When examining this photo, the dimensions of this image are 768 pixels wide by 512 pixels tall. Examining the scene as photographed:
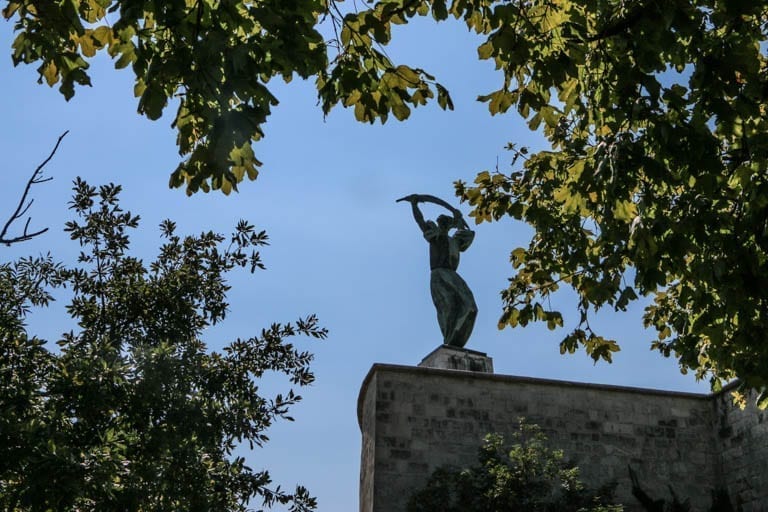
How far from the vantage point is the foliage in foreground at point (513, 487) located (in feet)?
33.0

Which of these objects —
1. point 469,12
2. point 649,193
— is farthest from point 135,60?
point 649,193

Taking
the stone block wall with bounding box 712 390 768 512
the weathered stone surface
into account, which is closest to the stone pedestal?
the weathered stone surface

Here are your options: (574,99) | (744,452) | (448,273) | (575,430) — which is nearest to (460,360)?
(448,273)

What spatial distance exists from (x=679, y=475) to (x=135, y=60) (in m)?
9.99

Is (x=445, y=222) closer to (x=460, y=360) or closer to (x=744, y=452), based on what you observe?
(x=460, y=360)

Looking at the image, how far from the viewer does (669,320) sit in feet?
26.3

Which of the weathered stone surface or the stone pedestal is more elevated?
the stone pedestal

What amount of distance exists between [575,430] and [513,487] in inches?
70.0

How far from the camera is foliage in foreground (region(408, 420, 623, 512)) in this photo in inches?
396

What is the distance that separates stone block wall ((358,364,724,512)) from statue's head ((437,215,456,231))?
286 cm

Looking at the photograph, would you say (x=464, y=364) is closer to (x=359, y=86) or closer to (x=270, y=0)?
(x=359, y=86)

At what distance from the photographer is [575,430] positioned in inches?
451

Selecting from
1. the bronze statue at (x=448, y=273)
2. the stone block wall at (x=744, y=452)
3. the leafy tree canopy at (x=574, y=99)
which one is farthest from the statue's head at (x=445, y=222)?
the leafy tree canopy at (x=574, y=99)

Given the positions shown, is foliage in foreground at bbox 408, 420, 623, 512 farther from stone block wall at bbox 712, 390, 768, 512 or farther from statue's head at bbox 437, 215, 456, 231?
statue's head at bbox 437, 215, 456, 231
